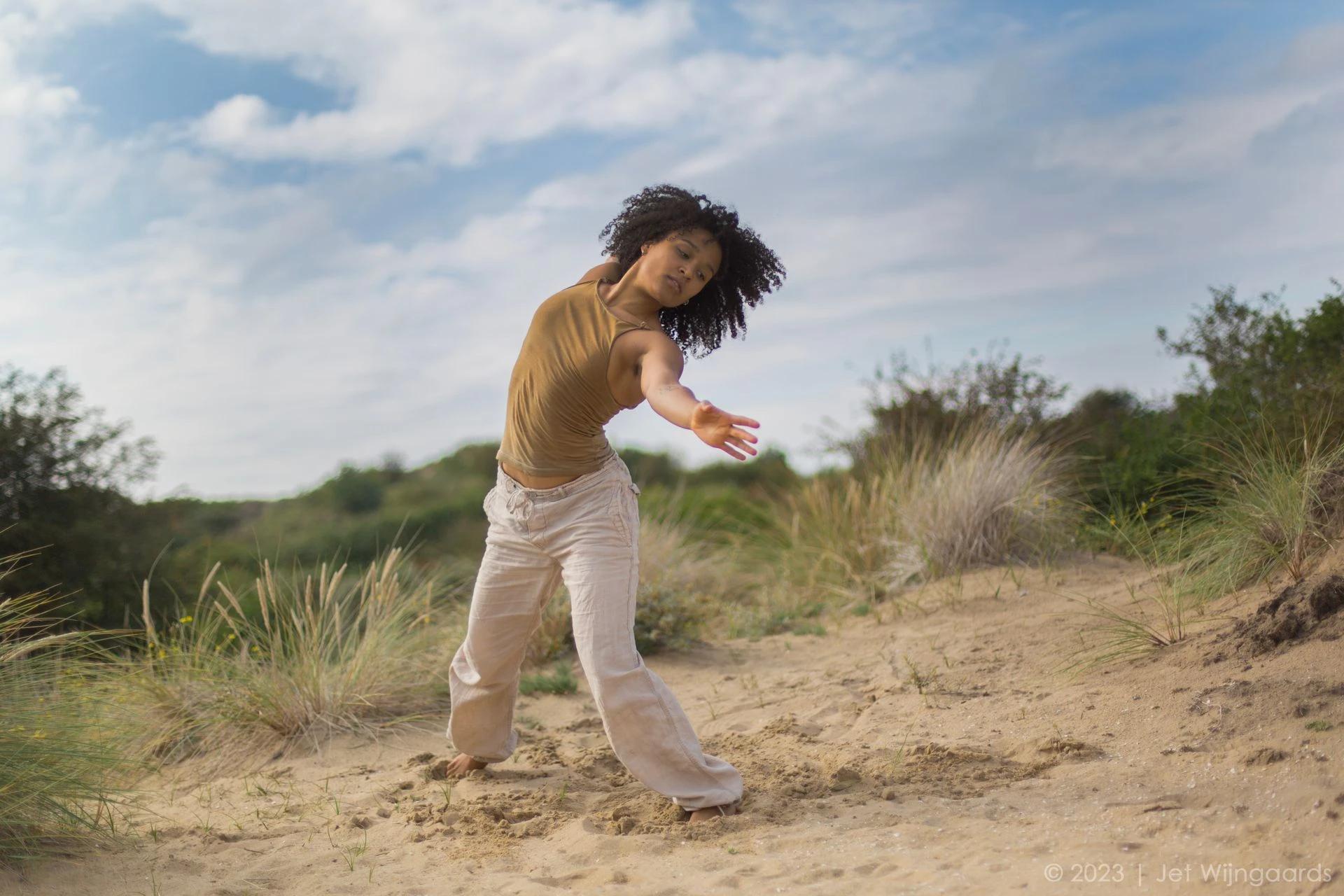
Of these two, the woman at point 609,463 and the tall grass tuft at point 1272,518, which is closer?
the woman at point 609,463

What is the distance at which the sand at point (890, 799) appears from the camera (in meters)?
3.27

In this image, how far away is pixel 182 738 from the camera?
5.80 meters

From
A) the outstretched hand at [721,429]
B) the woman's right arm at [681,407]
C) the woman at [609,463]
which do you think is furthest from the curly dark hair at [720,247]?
the outstretched hand at [721,429]

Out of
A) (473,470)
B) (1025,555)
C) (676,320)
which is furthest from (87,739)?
(473,470)

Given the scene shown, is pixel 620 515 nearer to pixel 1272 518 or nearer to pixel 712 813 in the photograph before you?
pixel 712 813

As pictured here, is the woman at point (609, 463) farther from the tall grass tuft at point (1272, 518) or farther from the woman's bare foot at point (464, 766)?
the tall grass tuft at point (1272, 518)

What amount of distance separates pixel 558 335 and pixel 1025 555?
15.9 ft

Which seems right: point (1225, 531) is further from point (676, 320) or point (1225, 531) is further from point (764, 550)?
point (764, 550)

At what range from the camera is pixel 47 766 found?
13.1ft

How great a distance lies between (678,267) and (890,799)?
2.11 m

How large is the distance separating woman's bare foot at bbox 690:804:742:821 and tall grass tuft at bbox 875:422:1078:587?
3922 mm

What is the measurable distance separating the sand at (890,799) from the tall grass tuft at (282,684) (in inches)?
9.6

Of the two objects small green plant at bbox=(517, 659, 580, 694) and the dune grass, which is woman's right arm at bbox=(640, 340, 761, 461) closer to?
the dune grass

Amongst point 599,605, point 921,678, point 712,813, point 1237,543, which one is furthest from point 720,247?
point 1237,543
